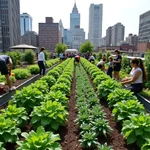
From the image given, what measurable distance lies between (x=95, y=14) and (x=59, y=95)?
174 metres

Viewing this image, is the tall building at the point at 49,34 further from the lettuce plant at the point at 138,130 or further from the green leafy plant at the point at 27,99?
the lettuce plant at the point at 138,130

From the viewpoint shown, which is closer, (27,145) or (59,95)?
(27,145)

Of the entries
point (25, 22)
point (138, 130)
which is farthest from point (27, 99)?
point (25, 22)

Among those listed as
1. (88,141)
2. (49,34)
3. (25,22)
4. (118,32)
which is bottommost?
(88,141)

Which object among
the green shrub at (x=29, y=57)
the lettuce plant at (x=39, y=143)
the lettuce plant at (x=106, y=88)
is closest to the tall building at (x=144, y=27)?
the green shrub at (x=29, y=57)

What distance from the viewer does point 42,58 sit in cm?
1006

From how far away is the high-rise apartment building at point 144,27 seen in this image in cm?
9044

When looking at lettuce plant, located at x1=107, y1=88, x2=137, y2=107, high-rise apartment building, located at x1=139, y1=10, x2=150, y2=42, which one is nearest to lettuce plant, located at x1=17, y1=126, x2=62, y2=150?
lettuce plant, located at x1=107, y1=88, x2=137, y2=107

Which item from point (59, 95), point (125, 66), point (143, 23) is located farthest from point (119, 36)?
point (59, 95)

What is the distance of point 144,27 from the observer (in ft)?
313

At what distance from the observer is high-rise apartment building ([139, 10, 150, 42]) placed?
90.4 metres

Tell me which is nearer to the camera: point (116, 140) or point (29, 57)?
point (116, 140)

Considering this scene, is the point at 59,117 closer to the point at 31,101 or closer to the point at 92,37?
the point at 31,101

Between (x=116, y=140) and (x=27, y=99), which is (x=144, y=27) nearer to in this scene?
(x=27, y=99)
